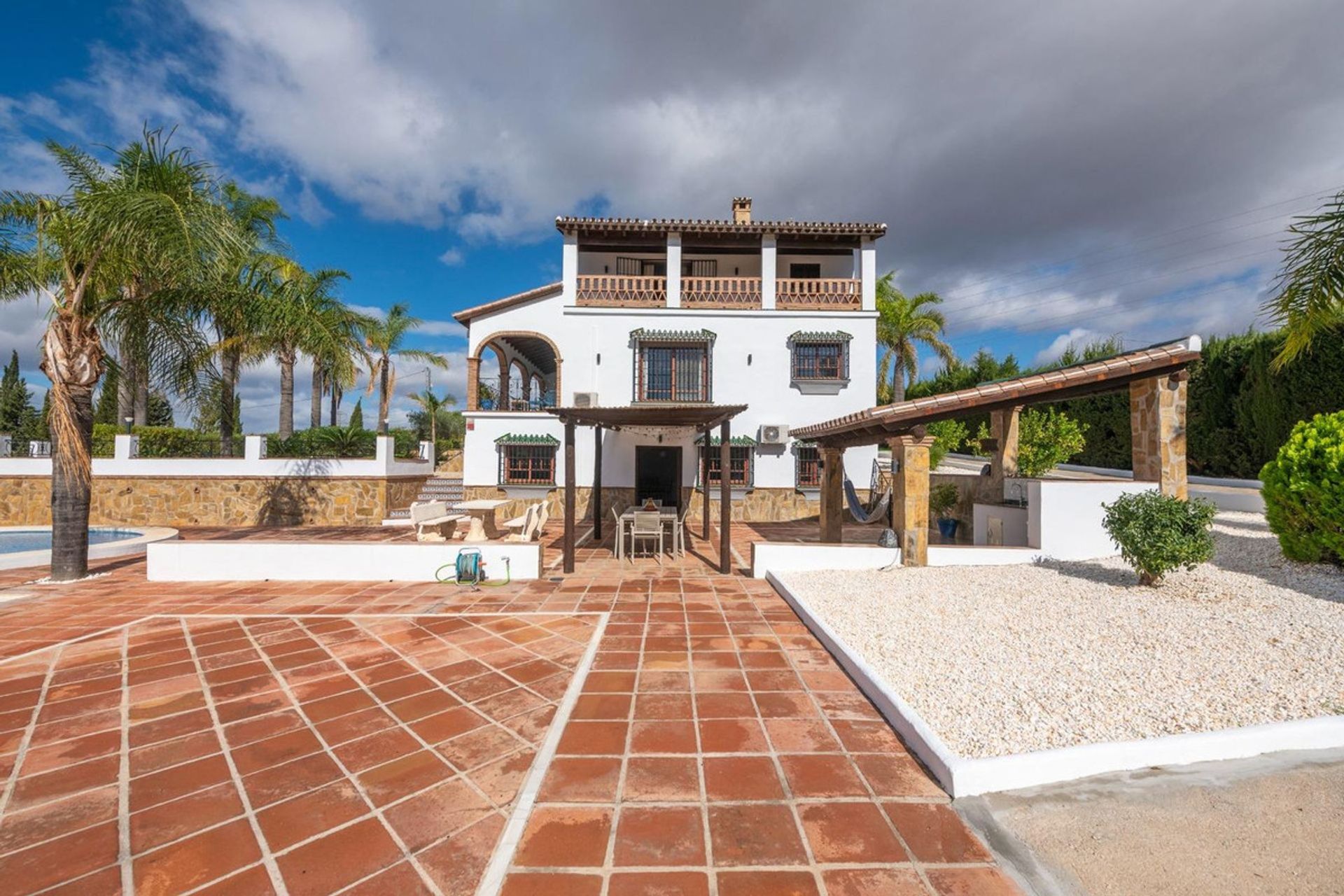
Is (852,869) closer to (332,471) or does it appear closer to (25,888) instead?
(25,888)

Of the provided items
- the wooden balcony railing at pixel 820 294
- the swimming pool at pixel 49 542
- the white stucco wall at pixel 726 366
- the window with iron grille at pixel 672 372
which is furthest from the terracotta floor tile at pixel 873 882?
the wooden balcony railing at pixel 820 294

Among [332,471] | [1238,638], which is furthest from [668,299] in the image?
[1238,638]

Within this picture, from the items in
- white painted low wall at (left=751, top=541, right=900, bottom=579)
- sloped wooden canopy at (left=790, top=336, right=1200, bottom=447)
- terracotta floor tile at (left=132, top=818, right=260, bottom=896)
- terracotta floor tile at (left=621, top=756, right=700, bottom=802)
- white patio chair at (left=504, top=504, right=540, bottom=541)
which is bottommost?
terracotta floor tile at (left=132, top=818, right=260, bottom=896)

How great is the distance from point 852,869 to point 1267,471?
7.82m

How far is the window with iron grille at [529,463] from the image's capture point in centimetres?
1402

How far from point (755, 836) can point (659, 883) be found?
0.51m

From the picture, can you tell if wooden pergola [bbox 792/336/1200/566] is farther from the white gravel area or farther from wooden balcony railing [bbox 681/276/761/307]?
wooden balcony railing [bbox 681/276/761/307]

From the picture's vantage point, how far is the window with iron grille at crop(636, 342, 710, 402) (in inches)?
544

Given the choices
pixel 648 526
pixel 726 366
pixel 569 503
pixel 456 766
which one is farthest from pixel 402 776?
pixel 726 366

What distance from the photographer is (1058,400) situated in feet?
23.2

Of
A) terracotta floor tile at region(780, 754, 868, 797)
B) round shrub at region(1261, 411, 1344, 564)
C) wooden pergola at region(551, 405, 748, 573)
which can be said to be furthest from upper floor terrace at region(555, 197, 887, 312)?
terracotta floor tile at region(780, 754, 868, 797)

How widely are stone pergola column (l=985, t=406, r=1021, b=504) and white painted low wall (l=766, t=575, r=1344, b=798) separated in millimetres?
6762

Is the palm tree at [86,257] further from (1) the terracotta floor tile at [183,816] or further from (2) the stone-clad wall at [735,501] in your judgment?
(2) the stone-clad wall at [735,501]

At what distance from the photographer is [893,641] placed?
4.40 metres
